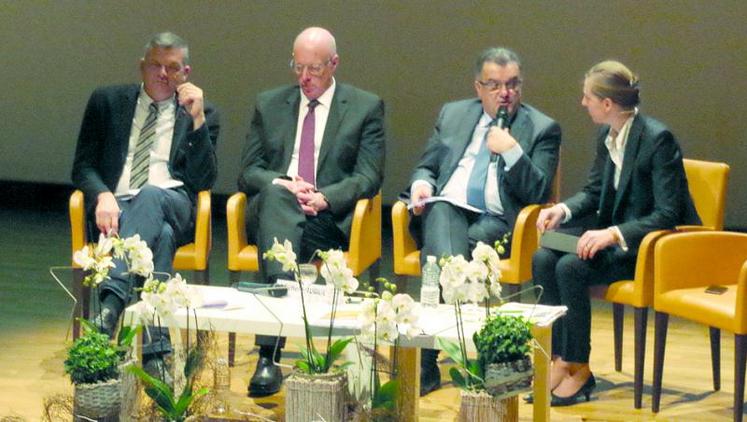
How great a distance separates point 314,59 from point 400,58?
Result: 3.29 m

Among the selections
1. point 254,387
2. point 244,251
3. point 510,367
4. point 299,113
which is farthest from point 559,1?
point 510,367

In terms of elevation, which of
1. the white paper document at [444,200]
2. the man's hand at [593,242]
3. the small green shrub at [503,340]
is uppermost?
the white paper document at [444,200]

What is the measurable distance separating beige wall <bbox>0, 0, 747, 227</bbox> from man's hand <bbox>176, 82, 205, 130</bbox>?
10.9ft

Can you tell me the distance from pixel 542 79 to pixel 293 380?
4.99m

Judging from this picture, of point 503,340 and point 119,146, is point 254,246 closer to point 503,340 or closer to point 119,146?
point 119,146

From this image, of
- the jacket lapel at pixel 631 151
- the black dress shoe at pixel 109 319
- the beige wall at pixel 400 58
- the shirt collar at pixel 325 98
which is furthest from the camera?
the beige wall at pixel 400 58

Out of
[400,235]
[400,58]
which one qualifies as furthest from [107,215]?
[400,58]

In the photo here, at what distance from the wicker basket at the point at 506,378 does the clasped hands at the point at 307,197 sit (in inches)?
70.2

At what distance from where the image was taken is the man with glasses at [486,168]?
5758 mm

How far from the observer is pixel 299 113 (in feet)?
20.2

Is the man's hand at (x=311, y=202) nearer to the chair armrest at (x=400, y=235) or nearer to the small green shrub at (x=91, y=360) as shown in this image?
the chair armrest at (x=400, y=235)

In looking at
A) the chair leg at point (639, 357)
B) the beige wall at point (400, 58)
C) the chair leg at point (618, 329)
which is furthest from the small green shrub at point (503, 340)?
the beige wall at point (400, 58)

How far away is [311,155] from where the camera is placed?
6.07 meters

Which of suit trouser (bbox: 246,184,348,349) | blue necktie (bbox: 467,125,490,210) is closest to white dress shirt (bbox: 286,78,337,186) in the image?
suit trouser (bbox: 246,184,348,349)
